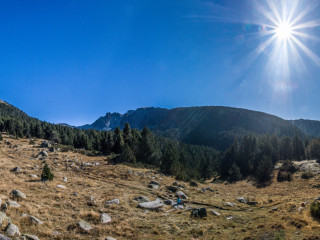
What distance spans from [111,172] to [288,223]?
2772 cm

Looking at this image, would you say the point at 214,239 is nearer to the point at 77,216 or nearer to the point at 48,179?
the point at 77,216

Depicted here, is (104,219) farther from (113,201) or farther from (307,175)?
(307,175)

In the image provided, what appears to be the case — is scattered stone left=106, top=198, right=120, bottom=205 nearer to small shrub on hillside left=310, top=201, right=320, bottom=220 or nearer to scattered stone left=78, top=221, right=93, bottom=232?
scattered stone left=78, top=221, right=93, bottom=232

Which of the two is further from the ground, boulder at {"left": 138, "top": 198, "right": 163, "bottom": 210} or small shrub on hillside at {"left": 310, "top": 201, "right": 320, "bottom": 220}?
small shrub on hillside at {"left": 310, "top": 201, "right": 320, "bottom": 220}

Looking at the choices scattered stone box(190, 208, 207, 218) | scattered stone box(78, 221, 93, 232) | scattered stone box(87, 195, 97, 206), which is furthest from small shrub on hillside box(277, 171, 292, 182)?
scattered stone box(78, 221, 93, 232)

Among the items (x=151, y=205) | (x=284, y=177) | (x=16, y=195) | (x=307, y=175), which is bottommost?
(x=151, y=205)

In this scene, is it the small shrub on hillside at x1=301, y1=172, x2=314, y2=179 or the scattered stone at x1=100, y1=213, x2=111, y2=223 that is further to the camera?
the small shrub on hillside at x1=301, y1=172, x2=314, y2=179

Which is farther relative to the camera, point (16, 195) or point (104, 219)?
point (16, 195)

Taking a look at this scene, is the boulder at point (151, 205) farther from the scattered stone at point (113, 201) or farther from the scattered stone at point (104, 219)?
the scattered stone at point (104, 219)

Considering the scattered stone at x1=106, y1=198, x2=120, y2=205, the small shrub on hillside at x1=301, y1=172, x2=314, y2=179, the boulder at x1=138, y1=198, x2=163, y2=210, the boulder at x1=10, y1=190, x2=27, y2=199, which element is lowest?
the boulder at x1=138, y1=198, x2=163, y2=210

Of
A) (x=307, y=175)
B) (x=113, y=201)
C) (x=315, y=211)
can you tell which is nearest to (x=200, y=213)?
(x=113, y=201)

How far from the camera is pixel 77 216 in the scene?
13148 millimetres

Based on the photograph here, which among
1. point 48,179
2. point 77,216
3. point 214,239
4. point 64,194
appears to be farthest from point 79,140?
point 214,239

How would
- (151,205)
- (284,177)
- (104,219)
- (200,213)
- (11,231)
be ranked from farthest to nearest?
(284,177)
(151,205)
(200,213)
(104,219)
(11,231)
